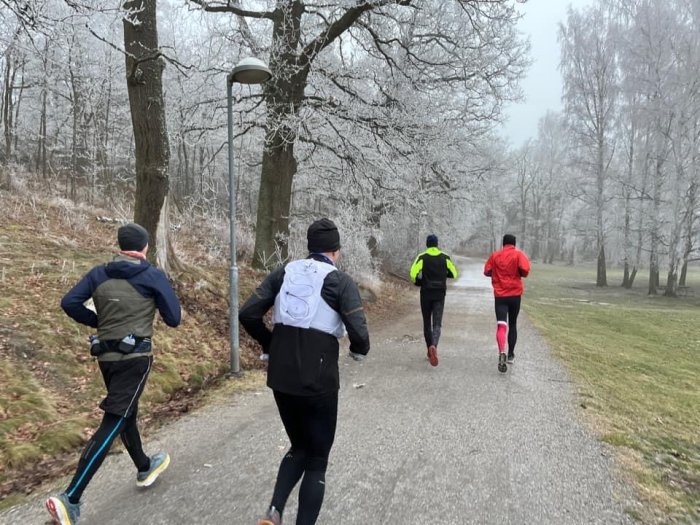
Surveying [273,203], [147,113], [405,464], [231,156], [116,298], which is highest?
[147,113]

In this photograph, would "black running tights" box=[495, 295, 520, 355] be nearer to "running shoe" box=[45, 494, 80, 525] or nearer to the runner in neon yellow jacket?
the runner in neon yellow jacket

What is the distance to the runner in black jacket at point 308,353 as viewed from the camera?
2.39m

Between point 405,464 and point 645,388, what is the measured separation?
482 centimetres

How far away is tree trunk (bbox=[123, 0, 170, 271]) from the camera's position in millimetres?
6766

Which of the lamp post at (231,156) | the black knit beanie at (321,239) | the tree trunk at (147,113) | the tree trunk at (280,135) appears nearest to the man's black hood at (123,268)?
the black knit beanie at (321,239)

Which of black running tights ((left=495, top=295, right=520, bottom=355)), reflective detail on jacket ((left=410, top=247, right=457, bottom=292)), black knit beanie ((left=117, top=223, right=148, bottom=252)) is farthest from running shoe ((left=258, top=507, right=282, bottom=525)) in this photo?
black running tights ((left=495, top=295, right=520, bottom=355))

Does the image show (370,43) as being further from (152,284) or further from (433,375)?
(152,284)

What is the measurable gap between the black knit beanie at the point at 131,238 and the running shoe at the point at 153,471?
5.38 feet

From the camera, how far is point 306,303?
2418 millimetres

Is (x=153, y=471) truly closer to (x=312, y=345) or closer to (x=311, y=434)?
(x=311, y=434)

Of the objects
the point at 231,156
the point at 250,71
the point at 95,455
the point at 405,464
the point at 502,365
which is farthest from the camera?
the point at 502,365

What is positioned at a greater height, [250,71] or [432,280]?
[250,71]

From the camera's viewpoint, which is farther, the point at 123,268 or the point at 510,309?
the point at 510,309

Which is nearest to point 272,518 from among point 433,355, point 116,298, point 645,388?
point 116,298
